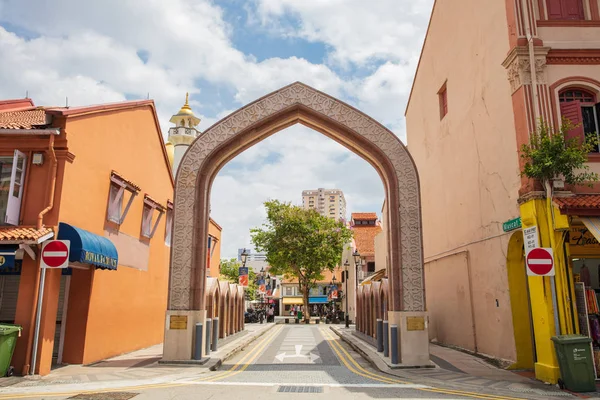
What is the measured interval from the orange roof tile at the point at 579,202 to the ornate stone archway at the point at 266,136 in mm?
4050

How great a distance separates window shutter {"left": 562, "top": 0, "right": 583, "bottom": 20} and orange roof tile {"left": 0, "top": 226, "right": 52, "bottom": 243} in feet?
50.4

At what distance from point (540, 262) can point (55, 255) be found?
36.0 ft

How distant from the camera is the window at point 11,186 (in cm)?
1130

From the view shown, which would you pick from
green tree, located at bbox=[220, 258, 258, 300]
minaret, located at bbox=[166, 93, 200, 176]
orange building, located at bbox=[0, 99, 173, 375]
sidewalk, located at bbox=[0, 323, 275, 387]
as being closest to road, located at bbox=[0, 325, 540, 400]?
sidewalk, located at bbox=[0, 323, 275, 387]

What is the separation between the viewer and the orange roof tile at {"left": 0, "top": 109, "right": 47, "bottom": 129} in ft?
39.0

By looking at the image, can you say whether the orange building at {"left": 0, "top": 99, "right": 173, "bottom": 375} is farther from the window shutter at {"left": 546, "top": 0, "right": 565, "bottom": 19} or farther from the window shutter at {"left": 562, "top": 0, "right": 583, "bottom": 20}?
the window shutter at {"left": 562, "top": 0, "right": 583, "bottom": 20}

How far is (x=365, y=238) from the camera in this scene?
50.0 metres

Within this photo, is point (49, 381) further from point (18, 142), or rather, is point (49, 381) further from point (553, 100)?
point (553, 100)

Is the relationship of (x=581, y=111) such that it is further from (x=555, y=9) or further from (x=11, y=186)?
(x=11, y=186)

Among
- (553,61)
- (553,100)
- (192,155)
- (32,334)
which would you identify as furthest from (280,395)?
(553,61)

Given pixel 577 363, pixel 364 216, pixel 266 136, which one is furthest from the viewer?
pixel 364 216

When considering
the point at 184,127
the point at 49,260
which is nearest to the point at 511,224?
the point at 49,260

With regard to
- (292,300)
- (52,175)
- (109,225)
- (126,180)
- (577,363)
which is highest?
(126,180)

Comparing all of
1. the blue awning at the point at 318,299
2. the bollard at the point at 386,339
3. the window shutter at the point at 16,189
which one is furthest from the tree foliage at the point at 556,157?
the blue awning at the point at 318,299
